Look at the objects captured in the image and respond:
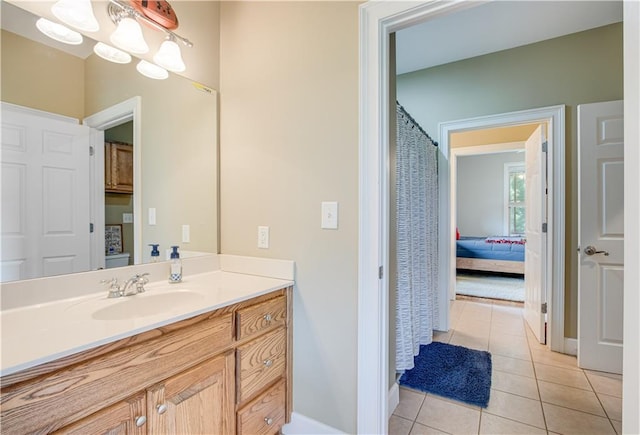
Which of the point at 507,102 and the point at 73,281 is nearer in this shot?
the point at 73,281

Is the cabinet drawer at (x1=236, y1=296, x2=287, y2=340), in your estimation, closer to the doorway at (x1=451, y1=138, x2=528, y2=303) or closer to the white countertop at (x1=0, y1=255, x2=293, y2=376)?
the white countertop at (x1=0, y1=255, x2=293, y2=376)

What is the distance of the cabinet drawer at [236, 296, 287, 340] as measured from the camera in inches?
49.1

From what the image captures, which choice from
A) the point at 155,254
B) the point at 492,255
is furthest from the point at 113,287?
the point at 492,255

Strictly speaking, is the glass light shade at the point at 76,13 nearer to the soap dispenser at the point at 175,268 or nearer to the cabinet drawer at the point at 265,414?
the soap dispenser at the point at 175,268

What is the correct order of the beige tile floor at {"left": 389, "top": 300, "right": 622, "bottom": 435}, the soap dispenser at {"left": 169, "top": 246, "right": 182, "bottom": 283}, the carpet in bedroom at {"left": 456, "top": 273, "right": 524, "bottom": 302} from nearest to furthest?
1. the soap dispenser at {"left": 169, "top": 246, "right": 182, "bottom": 283}
2. the beige tile floor at {"left": 389, "top": 300, "right": 622, "bottom": 435}
3. the carpet in bedroom at {"left": 456, "top": 273, "right": 524, "bottom": 302}

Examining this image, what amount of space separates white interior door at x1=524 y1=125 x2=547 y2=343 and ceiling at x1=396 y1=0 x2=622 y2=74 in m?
0.81

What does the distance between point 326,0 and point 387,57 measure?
0.43m

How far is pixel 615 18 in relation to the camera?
233 centimetres

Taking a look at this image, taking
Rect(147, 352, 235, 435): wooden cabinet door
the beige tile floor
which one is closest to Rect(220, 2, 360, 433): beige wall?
Rect(147, 352, 235, 435): wooden cabinet door

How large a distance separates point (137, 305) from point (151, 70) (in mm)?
1133

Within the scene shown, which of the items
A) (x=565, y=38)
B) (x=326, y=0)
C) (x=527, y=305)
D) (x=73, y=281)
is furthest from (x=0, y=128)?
(x=527, y=305)

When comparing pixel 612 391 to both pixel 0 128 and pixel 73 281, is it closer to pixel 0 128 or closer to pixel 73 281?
pixel 73 281

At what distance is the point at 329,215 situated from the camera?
143 centimetres

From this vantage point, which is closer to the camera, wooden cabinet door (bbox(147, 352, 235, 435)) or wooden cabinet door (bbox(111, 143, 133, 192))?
wooden cabinet door (bbox(147, 352, 235, 435))
